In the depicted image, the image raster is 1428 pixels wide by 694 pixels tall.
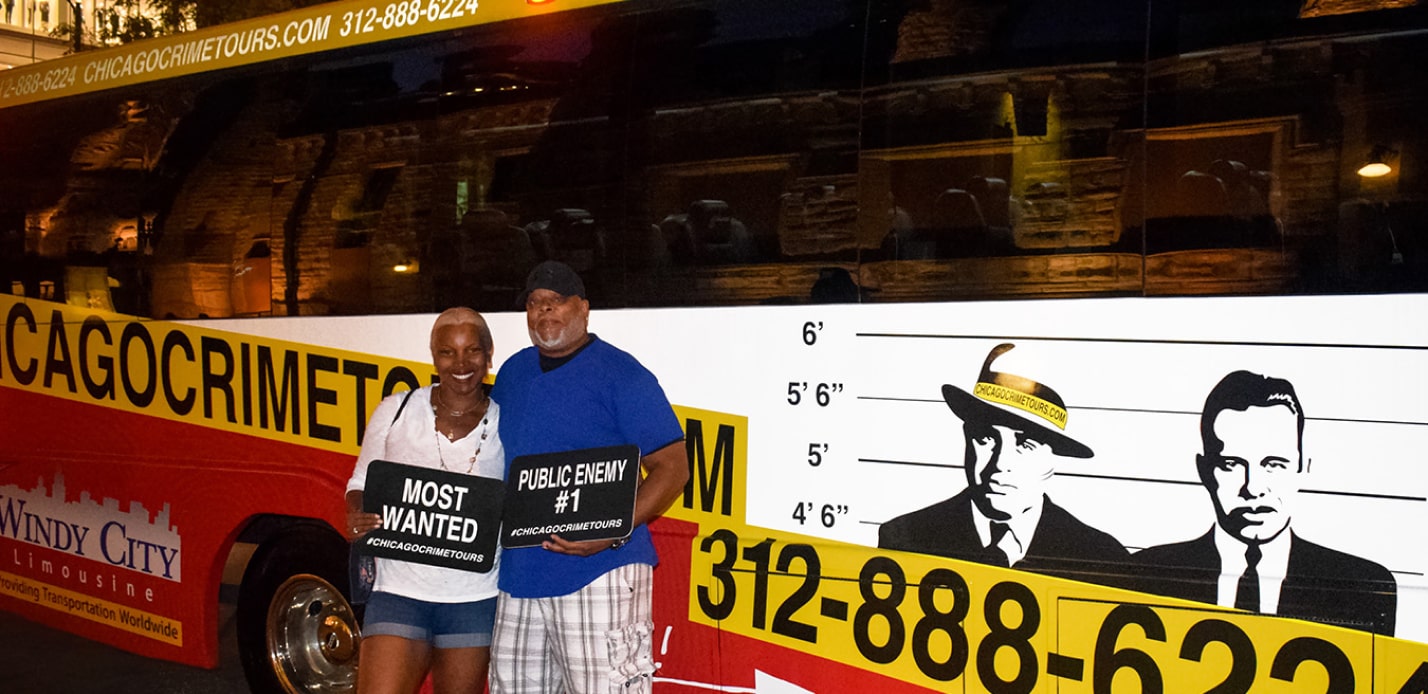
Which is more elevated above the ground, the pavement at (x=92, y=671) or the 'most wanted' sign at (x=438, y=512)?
the 'most wanted' sign at (x=438, y=512)

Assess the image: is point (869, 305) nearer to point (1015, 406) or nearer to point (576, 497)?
point (1015, 406)

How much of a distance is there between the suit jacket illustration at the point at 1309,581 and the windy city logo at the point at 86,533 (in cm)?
504

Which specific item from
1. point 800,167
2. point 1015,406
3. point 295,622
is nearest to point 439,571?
point 800,167

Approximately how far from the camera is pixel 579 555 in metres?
4.43

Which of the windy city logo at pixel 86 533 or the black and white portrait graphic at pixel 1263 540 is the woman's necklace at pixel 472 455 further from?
the windy city logo at pixel 86 533

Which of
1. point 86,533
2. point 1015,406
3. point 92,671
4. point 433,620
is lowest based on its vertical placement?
point 92,671

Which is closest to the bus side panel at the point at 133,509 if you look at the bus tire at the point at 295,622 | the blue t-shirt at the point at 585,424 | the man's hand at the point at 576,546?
the bus tire at the point at 295,622

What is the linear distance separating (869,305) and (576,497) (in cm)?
125

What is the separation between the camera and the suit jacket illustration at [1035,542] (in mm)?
4344

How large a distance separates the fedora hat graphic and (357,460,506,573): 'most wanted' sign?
1598 millimetres

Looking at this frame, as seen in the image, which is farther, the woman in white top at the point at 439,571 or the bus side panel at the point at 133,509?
the bus side panel at the point at 133,509

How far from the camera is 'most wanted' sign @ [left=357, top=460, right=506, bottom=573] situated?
15.2ft

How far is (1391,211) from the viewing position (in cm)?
398

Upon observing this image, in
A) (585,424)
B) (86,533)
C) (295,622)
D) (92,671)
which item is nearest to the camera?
(585,424)
